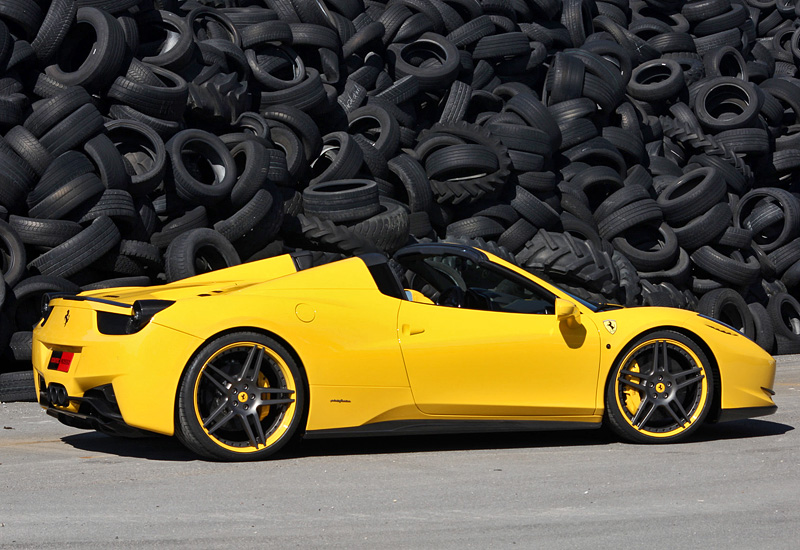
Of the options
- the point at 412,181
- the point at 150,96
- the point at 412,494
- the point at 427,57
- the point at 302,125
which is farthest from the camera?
the point at 427,57

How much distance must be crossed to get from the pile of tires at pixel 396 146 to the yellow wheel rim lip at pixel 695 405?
17.2 feet

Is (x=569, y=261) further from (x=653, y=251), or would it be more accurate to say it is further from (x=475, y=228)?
(x=653, y=251)

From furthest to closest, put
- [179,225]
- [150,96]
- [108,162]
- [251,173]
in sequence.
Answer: [150,96] < [251,173] < [179,225] < [108,162]

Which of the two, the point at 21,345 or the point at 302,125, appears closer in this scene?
the point at 21,345

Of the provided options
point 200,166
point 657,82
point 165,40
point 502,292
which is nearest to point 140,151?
point 200,166

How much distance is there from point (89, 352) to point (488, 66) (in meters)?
12.0

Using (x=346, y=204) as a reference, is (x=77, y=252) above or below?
above

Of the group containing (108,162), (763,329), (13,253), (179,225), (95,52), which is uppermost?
(95,52)

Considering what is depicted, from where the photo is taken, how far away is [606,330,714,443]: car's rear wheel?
256 inches

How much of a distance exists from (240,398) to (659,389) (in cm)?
264

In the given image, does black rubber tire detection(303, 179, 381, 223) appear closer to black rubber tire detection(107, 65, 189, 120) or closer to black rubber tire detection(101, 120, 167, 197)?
black rubber tire detection(101, 120, 167, 197)

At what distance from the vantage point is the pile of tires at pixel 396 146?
10844mm

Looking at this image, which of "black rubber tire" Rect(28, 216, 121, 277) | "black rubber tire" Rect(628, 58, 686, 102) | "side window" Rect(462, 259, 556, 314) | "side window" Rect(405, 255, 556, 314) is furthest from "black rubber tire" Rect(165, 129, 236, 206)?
"black rubber tire" Rect(628, 58, 686, 102)

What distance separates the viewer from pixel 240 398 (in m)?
5.80
